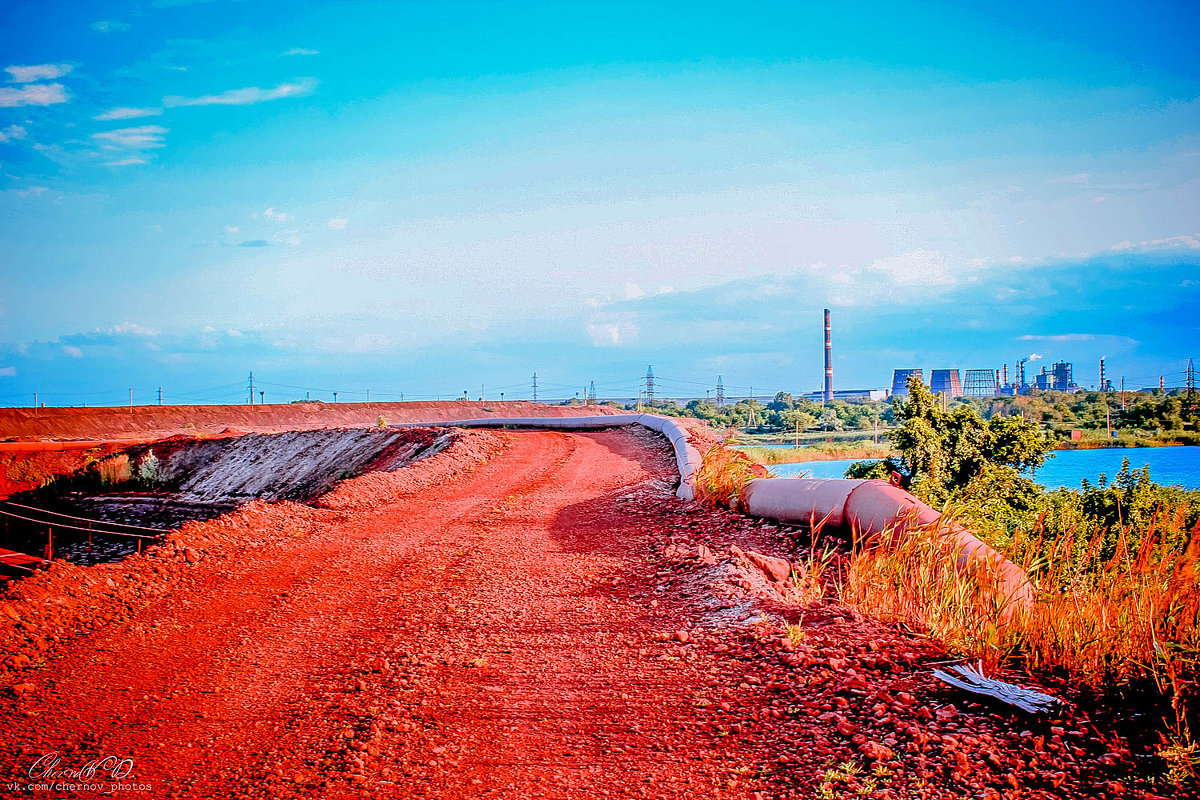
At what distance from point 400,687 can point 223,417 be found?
4641cm

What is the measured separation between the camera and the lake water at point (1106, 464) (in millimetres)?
34906

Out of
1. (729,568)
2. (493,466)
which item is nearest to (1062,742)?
(729,568)

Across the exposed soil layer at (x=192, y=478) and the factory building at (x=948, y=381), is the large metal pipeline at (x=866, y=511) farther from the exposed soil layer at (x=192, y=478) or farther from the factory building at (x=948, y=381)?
the factory building at (x=948, y=381)

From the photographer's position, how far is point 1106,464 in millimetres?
41156

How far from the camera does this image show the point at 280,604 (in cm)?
740

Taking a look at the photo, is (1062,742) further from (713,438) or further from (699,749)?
(713,438)

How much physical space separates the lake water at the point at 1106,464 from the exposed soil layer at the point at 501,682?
27391 mm

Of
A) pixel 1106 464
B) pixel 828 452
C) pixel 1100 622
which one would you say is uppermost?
pixel 1100 622

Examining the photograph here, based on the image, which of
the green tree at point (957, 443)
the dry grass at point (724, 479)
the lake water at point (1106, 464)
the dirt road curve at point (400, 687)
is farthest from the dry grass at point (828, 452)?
the dirt road curve at point (400, 687)

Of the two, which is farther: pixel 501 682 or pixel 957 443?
pixel 957 443

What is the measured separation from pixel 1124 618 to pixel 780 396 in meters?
73.7

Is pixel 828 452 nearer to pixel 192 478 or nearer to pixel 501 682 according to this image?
pixel 192 478

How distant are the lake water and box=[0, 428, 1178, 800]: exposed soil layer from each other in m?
27.4

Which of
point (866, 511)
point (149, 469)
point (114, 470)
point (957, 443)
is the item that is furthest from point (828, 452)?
point (866, 511)
